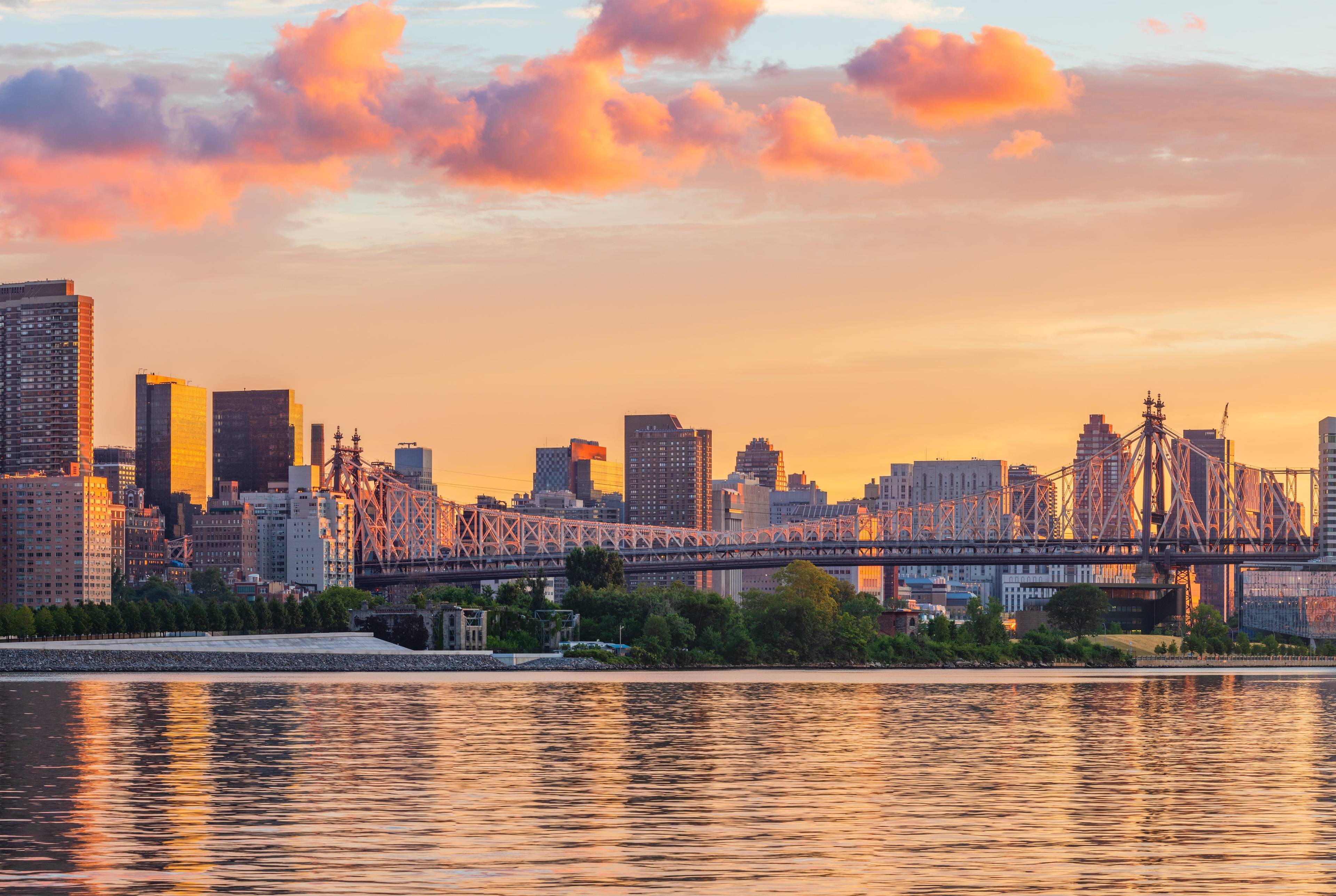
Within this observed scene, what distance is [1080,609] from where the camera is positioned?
639ft

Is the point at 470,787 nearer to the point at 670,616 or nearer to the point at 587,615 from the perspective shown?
the point at 670,616

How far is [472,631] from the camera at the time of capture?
158 m

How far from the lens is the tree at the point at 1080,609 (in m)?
194

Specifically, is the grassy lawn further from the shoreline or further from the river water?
the river water

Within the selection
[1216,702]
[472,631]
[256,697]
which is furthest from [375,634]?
[1216,702]

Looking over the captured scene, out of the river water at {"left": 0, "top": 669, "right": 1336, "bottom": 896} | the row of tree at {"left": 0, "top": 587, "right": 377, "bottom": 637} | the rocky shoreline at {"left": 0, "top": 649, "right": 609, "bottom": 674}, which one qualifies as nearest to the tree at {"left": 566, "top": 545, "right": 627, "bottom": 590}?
the row of tree at {"left": 0, "top": 587, "right": 377, "bottom": 637}

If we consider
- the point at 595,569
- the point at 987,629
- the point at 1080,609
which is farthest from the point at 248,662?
the point at 1080,609

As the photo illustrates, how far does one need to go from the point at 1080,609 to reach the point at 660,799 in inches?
6127

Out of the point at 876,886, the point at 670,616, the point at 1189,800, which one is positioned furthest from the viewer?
the point at 670,616

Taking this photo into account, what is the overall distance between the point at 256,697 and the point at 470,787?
165ft

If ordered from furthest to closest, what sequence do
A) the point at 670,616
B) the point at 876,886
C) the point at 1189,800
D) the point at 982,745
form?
the point at 670,616
the point at 982,745
the point at 1189,800
the point at 876,886

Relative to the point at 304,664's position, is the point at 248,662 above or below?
above

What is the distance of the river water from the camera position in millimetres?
31750

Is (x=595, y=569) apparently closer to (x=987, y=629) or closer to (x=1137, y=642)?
(x=987, y=629)
